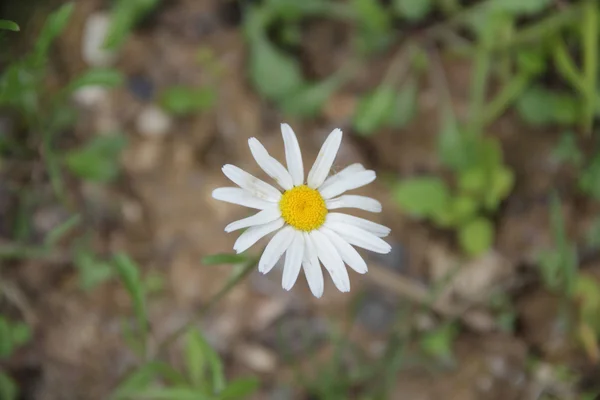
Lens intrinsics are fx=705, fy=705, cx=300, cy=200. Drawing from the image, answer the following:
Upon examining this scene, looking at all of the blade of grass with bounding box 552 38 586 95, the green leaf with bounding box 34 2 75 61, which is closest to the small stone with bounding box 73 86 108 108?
the green leaf with bounding box 34 2 75 61

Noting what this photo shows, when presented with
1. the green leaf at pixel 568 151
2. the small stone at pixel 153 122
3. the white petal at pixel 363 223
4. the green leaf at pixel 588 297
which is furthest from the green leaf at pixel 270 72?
the green leaf at pixel 588 297

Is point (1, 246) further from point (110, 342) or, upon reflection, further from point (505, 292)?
point (505, 292)

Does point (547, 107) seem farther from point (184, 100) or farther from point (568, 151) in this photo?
point (184, 100)

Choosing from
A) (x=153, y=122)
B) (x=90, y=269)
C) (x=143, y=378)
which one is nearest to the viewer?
(x=143, y=378)

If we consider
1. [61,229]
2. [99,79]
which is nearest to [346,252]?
[61,229]

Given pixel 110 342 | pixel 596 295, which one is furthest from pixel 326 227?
pixel 596 295

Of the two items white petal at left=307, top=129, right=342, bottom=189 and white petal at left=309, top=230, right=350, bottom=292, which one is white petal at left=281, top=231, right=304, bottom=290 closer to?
white petal at left=309, top=230, right=350, bottom=292
